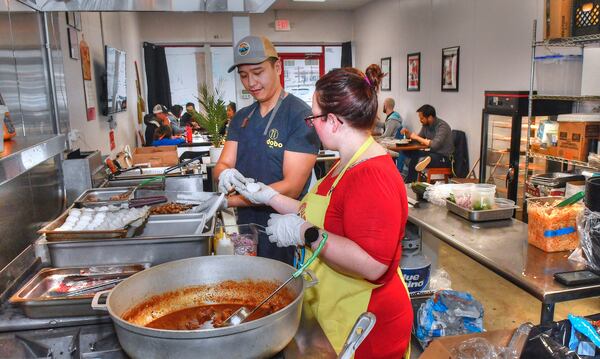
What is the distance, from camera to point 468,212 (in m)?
2.58

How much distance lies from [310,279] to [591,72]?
3575 mm

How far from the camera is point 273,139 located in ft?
7.31

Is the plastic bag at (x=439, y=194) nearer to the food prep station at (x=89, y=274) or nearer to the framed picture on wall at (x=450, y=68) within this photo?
the food prep station at (x=89, y=274)

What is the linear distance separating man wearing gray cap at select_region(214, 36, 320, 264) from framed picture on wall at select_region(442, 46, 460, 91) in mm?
5050

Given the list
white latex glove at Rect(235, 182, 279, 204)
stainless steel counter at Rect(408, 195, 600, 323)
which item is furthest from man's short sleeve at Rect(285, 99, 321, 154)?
stainless steel counter at Rect(408, 195, 600, 323)

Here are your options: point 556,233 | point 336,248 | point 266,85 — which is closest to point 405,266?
point 556,233

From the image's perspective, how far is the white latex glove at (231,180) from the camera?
6.34 ft

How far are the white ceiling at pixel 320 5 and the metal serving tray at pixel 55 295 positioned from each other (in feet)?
28.2

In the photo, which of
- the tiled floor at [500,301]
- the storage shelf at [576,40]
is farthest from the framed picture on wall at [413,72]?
the tiled floor at [500,301]

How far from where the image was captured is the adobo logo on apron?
2.22m

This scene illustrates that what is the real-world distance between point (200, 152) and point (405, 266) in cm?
315

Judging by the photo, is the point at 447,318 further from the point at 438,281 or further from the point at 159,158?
the point at 159,158

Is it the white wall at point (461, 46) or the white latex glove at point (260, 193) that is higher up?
the white wall at point (461, 46)

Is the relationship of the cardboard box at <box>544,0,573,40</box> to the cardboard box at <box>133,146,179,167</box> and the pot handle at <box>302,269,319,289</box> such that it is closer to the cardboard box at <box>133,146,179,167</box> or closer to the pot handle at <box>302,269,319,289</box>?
the cardboard box at <box>133,146,179,167</box>
